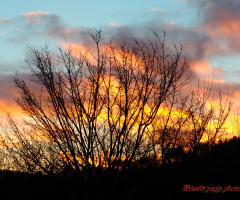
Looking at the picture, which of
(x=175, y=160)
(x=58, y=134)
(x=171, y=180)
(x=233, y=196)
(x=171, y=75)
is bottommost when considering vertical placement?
(x=233, y=196)

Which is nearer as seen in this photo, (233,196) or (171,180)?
(171,180)

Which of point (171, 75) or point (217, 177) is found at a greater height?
point (171, 75)

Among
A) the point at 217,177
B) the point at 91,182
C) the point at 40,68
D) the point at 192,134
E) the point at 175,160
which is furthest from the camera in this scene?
the point at 217,177

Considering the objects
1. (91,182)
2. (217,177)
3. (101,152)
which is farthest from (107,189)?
(217,177)

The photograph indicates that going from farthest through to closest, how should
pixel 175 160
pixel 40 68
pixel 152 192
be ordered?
1. pixel 152 192
2. pixel 175 160
3. pixel 40 68

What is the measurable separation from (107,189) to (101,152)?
1.07 meters

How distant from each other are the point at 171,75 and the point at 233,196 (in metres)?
11.7

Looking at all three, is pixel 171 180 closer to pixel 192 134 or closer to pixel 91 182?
pixel 192 134

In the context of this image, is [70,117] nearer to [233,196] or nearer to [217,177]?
[233,196]

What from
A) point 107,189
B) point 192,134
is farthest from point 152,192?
point 107,189

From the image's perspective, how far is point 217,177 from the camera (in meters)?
22.1

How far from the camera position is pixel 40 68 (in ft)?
30.1

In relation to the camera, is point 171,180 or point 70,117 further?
point 171,180

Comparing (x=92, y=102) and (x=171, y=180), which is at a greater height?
(x=92, y=102)
